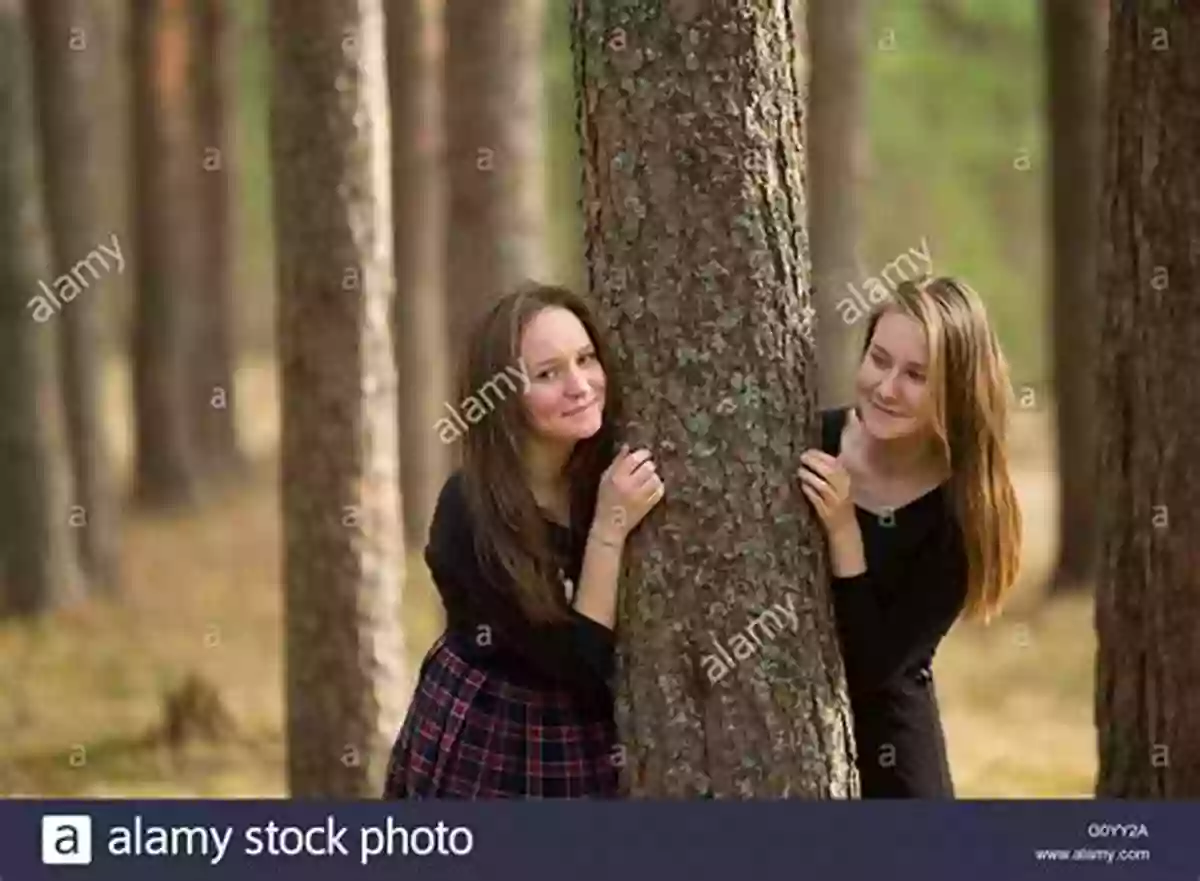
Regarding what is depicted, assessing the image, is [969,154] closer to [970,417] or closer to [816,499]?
[970,417]


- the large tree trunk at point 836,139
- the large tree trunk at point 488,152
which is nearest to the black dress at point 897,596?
the large tree trunk at point 488,152

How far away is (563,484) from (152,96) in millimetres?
7616

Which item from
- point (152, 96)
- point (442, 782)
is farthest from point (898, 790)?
point (152, 96)

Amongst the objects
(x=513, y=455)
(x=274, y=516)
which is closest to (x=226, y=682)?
(x=513, y=455)

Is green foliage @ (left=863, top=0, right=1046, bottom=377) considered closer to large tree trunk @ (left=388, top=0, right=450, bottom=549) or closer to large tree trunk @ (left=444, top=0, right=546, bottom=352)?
large tree trunk @ (left=388, top=0, right=450, bottom=549)

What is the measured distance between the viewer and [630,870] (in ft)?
11.1

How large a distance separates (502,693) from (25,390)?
439cm

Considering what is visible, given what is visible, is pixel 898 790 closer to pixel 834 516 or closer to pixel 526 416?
pixel 834 516

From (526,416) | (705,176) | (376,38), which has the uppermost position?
(376,38)

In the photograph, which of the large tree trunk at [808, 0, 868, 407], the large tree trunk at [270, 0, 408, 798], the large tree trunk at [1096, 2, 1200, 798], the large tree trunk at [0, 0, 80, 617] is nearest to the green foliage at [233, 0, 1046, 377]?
the large tree trunk at [808, 0, 868, 407]

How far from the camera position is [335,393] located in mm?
4574

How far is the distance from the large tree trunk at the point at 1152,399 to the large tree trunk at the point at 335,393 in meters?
1.80

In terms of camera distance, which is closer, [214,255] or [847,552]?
[847,552]

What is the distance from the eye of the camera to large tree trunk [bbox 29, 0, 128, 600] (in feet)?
26.1
